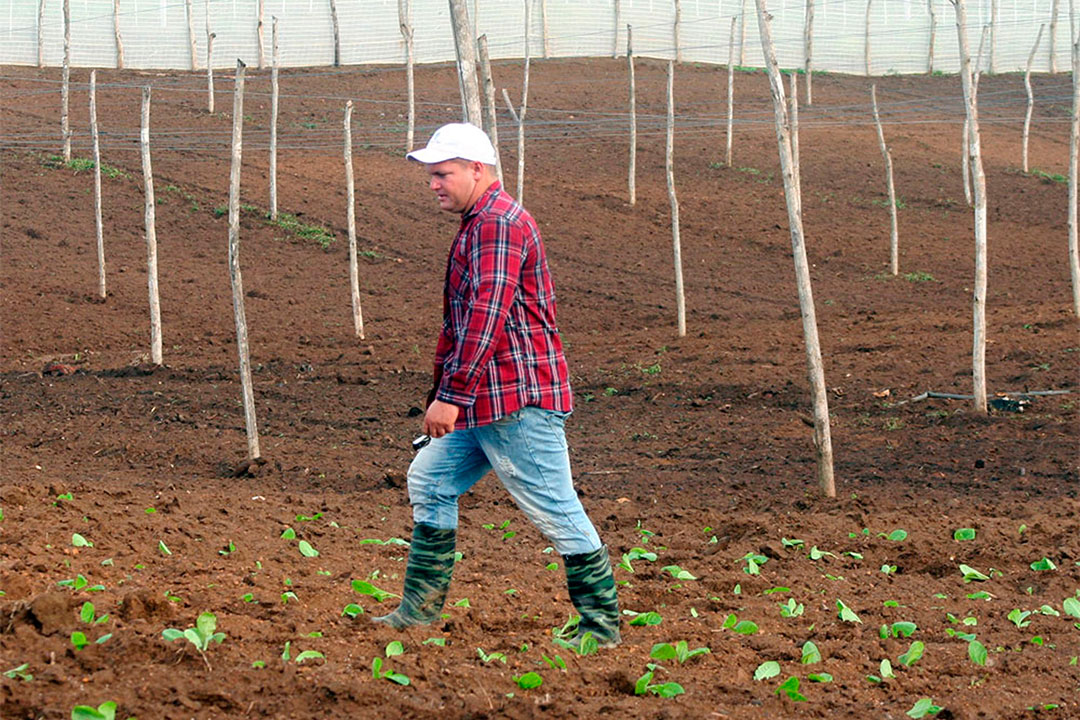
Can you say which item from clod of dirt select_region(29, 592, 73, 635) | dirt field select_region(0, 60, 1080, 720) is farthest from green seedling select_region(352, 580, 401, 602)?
clod of dirt select_region(29, 592, 73, 635)

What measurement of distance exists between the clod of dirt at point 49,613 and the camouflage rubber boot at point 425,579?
3.50 feet

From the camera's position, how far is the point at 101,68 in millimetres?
29703

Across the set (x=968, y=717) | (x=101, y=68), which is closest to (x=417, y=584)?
(x=968, y=717)

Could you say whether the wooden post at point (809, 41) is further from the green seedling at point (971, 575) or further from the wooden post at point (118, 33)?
the green seedling at point (971, 575)

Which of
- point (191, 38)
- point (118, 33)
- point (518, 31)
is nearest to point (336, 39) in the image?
point (191, 38)

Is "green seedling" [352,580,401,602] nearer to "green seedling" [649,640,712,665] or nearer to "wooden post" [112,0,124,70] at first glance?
"green seedling" [649,640,712,665]

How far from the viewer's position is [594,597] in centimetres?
415

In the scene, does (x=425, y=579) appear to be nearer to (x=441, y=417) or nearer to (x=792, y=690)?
(x=441, y=417)

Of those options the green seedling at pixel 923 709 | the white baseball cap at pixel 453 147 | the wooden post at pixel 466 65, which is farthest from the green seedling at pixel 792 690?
the wooden post at pixel 466 65

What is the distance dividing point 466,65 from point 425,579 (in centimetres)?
490

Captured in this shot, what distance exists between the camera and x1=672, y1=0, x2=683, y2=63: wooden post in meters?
32.5

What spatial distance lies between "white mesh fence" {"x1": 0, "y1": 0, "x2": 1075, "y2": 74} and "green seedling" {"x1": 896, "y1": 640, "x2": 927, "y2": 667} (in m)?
28.3

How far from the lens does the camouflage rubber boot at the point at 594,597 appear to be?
414cm

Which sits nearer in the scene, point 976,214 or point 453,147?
point 453,147
